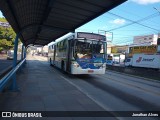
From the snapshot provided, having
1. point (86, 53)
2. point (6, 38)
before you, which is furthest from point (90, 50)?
point (6, 38)

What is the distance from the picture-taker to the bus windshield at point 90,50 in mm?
18047

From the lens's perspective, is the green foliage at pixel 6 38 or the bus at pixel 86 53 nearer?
the bus at pixel 86 53

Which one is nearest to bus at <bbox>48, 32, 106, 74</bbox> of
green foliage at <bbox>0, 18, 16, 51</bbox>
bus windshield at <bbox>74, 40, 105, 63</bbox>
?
bus windshield at <bbox>74, 40, 105, 63</bbox>

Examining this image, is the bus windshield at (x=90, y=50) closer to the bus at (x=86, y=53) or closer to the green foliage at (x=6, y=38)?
the bus at (x=86, y=53)

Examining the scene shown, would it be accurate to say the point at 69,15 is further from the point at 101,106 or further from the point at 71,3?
the point at 101,106

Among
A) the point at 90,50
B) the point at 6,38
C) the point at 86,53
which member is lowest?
the point at 86,53

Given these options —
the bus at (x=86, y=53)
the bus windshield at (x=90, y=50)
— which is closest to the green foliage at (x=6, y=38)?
the bus at (x=86, y=53)

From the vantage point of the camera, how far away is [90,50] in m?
18.3

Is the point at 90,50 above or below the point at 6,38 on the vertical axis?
below

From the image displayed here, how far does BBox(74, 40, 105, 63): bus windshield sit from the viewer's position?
1805 cm

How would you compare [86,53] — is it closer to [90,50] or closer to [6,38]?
[90,50]

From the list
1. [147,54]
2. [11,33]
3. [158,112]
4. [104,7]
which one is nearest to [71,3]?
[104,7]

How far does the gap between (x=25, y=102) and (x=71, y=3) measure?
4.74m

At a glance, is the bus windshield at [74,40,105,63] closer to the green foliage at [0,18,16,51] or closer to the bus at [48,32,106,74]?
the bus at [48,32,106,74]
